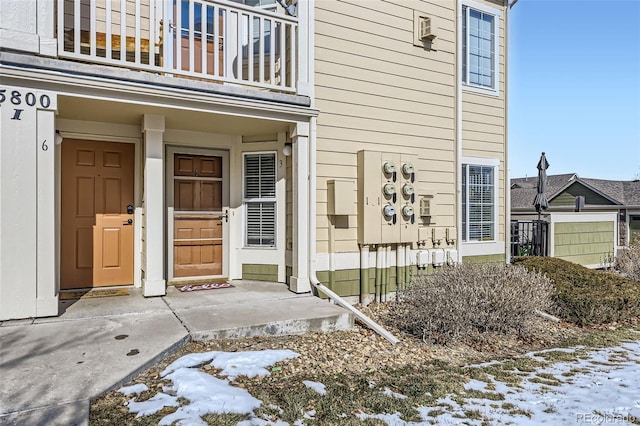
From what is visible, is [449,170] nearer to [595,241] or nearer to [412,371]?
[412,371]

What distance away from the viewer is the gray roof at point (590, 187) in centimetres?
1883

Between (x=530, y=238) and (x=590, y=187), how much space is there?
1418cm

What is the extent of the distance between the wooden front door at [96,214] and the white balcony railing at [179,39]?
1.32 m

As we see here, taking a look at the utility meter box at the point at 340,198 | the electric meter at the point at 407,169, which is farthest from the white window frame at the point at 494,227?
the utility meter box at the point at 340,198

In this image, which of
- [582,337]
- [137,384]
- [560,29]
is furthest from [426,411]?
[560,29]

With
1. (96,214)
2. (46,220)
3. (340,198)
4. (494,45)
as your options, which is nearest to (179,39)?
(46,220)

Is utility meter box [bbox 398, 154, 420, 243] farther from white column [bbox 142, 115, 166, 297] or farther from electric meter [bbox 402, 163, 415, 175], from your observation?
white column [bbox 142, 115, 166, 297]

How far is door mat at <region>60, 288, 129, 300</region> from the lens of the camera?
5109 mm

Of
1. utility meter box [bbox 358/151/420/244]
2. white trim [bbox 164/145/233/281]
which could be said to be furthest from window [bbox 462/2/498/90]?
white trim [bbox 164/145/233/281]

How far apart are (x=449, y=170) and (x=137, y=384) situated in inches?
229

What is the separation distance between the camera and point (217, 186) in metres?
6.32

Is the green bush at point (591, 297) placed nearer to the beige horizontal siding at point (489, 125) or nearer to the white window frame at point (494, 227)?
the white window frame at point (494, 227)

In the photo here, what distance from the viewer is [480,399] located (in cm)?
317

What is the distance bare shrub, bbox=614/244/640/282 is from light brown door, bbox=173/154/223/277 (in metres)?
8.18
